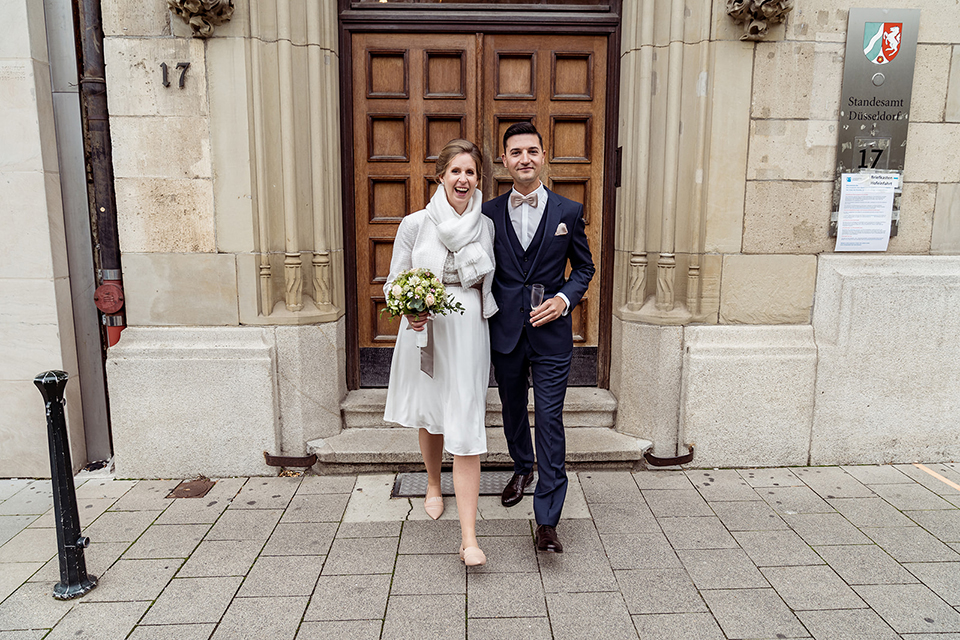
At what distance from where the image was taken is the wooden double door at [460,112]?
474 cm

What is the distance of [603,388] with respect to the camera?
201 inches

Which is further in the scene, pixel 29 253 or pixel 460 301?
pixel 29 253

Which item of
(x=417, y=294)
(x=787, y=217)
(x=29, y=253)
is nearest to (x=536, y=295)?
(x=417, y=294)

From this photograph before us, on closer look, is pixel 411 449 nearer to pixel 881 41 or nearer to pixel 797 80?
pixel 797 80

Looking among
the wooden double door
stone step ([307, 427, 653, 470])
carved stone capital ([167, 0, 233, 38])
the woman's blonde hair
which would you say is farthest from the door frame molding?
the woman's blonde hair

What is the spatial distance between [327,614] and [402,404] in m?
1.12

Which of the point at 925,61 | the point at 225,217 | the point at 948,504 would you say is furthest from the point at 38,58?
the point at 948,504

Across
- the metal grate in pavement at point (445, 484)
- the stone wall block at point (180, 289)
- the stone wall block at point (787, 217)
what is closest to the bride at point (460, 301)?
the metal grate in pavement at point (445, 484)

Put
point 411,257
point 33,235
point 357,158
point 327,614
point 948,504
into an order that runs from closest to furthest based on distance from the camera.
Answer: point 327,614 < point 411,257 < point 948,504 < point 33,235 < point 357,158

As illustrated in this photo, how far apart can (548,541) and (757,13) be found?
11.9 feet

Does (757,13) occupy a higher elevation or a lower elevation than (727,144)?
higher

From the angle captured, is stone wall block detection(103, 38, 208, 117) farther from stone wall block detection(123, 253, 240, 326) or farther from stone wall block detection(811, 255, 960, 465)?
stone wall block detection(811, 255, 960, 465)

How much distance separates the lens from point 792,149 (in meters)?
4.36

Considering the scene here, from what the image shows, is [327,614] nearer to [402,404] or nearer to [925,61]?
[402,404]
